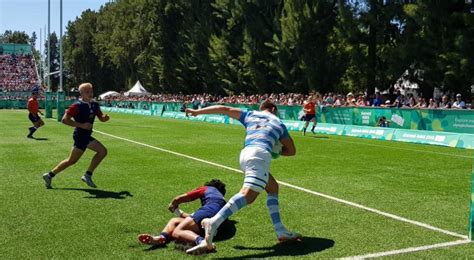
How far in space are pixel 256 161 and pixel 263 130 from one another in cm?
42

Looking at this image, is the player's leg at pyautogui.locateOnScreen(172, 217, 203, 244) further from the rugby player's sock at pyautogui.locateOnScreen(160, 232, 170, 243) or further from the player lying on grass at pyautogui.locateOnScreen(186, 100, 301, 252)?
the player lying on grass at pyautogui.locateOnScreen(186, 100, 301, 252)

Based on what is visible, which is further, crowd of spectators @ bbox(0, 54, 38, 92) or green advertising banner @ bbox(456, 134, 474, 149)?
crowd of spectators @ bbox(0, 54, 38, 92)

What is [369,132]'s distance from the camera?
2375 centimetres

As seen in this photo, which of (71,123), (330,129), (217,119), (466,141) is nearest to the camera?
(71,123)

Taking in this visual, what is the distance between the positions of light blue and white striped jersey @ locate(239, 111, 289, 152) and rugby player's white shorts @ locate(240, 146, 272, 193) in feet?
0.36

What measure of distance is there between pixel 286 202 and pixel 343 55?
1496 inches

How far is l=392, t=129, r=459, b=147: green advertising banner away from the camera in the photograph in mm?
19581

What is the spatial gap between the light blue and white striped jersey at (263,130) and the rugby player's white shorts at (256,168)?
0.11 metres

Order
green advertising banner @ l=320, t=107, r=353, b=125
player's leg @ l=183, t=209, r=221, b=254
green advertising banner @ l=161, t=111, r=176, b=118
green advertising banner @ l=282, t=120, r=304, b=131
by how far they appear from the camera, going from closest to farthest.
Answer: player's leg @ l=183, t=209, r=221, b=254
green advertising banner @ l=320, t=107, r=353, b=125
green advertising banner @ l=282, t=120, r=304, b=131
green advertising banner @ l=161, t=111, r=176, b=118

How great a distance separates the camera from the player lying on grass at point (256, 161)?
582cm

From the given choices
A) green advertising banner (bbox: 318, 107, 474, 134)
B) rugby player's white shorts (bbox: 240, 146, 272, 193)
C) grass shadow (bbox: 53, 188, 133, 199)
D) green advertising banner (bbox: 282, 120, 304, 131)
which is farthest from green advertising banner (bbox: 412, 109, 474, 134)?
rugby player's white shorts (bbox: 240, 146, 272, 193)

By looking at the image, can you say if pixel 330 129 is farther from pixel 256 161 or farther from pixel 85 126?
pixel 256 161

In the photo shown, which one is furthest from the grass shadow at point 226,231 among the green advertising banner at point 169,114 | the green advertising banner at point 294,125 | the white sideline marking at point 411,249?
the green advertising banner at point 169,114

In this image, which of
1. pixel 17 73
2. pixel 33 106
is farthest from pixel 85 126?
pixel 17 73
